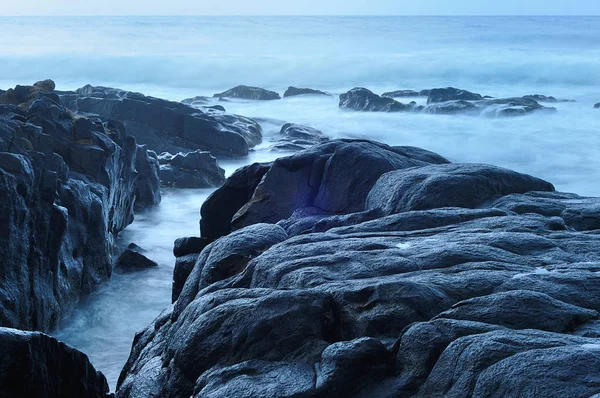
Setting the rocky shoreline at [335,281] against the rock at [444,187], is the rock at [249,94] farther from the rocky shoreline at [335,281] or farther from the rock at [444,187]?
the rock at [444,187]

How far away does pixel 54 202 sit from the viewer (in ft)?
51.5

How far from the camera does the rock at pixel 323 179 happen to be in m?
13.7

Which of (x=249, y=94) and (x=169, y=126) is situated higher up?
(x=249, y=94)

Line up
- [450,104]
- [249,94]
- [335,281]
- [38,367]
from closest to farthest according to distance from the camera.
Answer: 1. [335,281]
2. [38,367]
3. [450,104]
4. [249,94]

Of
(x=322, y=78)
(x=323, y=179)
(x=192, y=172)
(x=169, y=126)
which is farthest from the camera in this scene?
(x=322, y=78)

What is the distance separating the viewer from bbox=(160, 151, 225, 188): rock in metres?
28.8

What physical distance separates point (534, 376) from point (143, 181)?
21.8 m

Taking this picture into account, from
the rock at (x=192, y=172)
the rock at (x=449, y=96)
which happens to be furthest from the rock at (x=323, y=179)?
the rock at (x=449, y=96)

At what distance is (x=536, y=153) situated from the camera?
36156 millimetres

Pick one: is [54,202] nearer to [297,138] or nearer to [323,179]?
[323,179]

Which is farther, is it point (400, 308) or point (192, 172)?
point (192, 172)

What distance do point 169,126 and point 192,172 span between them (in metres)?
5.59

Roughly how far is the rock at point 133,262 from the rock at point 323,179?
5.59 metres

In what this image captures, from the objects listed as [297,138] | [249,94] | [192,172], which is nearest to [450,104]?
[297,138]
